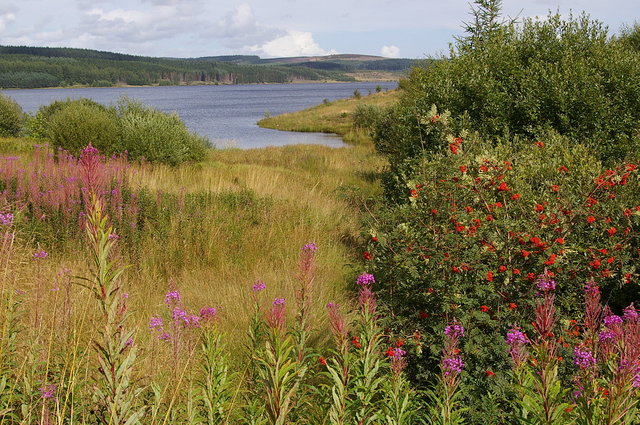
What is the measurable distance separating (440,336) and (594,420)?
7.63 ft

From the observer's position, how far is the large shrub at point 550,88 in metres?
8.62

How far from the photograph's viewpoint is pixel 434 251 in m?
4.20

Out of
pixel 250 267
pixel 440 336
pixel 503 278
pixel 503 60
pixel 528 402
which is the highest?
pixel 503 60

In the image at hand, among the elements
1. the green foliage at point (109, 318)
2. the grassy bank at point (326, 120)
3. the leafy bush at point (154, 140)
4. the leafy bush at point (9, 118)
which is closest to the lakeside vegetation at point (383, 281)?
the green foliage at point (109, 318)

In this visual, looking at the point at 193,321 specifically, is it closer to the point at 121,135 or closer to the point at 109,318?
the point at 109,318

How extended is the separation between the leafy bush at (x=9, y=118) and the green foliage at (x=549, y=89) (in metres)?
21.4

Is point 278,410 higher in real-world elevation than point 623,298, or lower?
higher

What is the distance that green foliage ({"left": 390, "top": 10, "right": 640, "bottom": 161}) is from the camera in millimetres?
8617

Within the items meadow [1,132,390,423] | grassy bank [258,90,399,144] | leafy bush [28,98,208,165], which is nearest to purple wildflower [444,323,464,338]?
meadow [1,132,390,423]

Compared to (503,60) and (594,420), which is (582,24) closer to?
(503,60)

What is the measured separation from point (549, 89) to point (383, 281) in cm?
596

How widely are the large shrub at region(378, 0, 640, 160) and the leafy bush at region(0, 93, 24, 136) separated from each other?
21.3 meters

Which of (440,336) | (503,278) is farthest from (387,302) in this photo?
(503,278)

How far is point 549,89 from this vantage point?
879 cm
